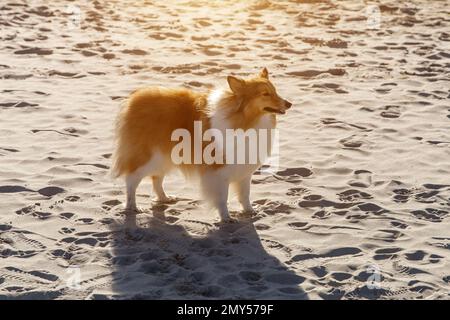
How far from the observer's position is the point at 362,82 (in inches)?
402

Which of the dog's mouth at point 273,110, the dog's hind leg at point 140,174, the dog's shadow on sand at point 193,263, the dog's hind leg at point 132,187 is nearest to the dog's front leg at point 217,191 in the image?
the dog's shadow on sand at point 193,263

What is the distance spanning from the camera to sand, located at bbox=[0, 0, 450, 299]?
18.2ft

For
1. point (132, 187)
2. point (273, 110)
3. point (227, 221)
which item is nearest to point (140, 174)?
point (132, 187)

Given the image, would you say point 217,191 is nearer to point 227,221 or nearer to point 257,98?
point 227,221

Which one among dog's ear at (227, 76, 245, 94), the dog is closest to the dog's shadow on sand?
the dog

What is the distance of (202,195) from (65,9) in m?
8.42

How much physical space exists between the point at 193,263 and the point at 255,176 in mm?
1944

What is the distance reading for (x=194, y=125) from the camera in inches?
247

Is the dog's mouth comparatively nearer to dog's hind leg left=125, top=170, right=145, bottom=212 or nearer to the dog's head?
the dog's head

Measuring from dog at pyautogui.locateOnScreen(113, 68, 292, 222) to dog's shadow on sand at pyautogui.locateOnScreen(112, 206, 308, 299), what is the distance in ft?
1.02

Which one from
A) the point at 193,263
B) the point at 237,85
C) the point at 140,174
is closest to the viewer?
the point at 193,263

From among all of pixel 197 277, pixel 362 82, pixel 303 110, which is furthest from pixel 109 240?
pixel 362 82
